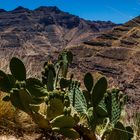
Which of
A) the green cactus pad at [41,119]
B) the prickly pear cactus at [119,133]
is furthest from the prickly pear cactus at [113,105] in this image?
the green cactus pad at [41,119]

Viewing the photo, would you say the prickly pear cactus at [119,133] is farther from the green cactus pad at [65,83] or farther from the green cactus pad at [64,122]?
the green cactus pad at [65,83]

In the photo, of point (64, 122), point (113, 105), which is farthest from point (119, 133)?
point (64, 122)

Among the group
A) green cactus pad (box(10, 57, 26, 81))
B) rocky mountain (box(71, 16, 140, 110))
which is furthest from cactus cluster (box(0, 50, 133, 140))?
rocky mountain (box(71, 16, 140, 110))

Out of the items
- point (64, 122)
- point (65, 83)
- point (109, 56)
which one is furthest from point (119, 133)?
point (109, 56)

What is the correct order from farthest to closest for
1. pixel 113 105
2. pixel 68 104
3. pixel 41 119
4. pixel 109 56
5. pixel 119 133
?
1. pixel 109 56
2. pixel 41 119
3. pixel 68 104
4. pixel 113 105
5. pixel 119 133

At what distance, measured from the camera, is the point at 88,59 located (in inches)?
4690

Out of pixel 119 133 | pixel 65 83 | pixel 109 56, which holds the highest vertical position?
pixel 109 56

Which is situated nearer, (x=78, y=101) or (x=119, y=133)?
(x=119, y=133)

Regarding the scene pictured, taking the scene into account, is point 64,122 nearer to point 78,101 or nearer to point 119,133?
point 78,101

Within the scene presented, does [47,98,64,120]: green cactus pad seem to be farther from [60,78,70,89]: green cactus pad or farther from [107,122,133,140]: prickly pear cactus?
[60,78,70,89]: green cactus pad

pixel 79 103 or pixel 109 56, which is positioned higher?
pixel 109 56

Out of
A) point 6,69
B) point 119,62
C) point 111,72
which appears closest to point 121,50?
point 119,62

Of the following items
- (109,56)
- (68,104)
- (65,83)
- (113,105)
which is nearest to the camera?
(113,105)

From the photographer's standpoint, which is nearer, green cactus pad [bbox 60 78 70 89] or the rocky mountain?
green cactus pad [bbox 60 78 70 89]
